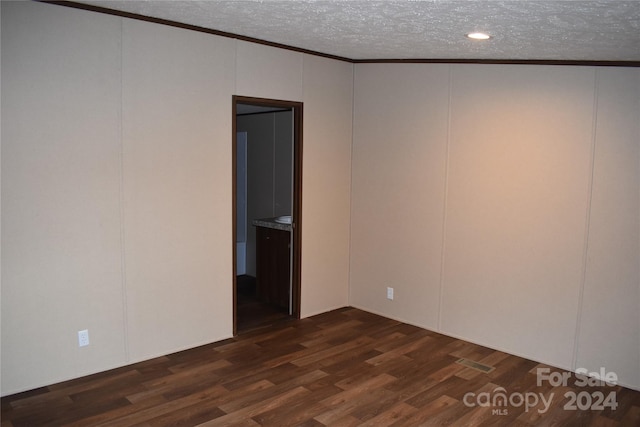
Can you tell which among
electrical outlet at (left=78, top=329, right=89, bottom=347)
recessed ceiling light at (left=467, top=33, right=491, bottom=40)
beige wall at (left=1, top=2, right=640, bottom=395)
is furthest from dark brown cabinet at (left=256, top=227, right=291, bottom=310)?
recessed ceiling light at (left=467, top=33, right=491, bottom=40)

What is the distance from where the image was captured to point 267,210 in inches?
254

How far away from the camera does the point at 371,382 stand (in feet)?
12.7

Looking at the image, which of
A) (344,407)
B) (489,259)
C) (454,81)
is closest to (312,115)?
(454,81)

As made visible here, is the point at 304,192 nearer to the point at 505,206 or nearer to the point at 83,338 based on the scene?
the point at 505,206

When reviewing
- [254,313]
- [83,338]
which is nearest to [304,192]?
[254,313]

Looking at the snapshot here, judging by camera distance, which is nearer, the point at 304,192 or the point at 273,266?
the point at 304,192

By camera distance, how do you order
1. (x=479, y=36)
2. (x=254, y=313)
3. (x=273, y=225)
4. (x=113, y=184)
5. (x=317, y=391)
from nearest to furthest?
(x=479, y=36) < (x=317, y=391) < (x=113, y=184) < (x=254, y=313) < (x=273, y=225)

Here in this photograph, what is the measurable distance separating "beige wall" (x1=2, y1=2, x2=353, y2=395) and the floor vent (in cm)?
206

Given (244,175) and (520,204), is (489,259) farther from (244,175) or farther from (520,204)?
(244,175)

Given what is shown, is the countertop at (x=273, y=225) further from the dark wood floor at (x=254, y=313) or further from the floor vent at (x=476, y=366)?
the floor vent at (x=476, y=366)

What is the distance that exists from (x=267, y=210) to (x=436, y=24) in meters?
3.61

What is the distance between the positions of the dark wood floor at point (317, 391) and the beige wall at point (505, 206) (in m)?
0.42

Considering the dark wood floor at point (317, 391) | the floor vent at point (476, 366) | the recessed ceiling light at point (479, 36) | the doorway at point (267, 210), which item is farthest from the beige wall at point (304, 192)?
the recessed ceiling light at point (479, 36)

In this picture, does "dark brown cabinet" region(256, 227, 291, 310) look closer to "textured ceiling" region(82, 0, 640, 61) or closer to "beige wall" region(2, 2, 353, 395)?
"beige wall" region(2, 2, 353, 395)
